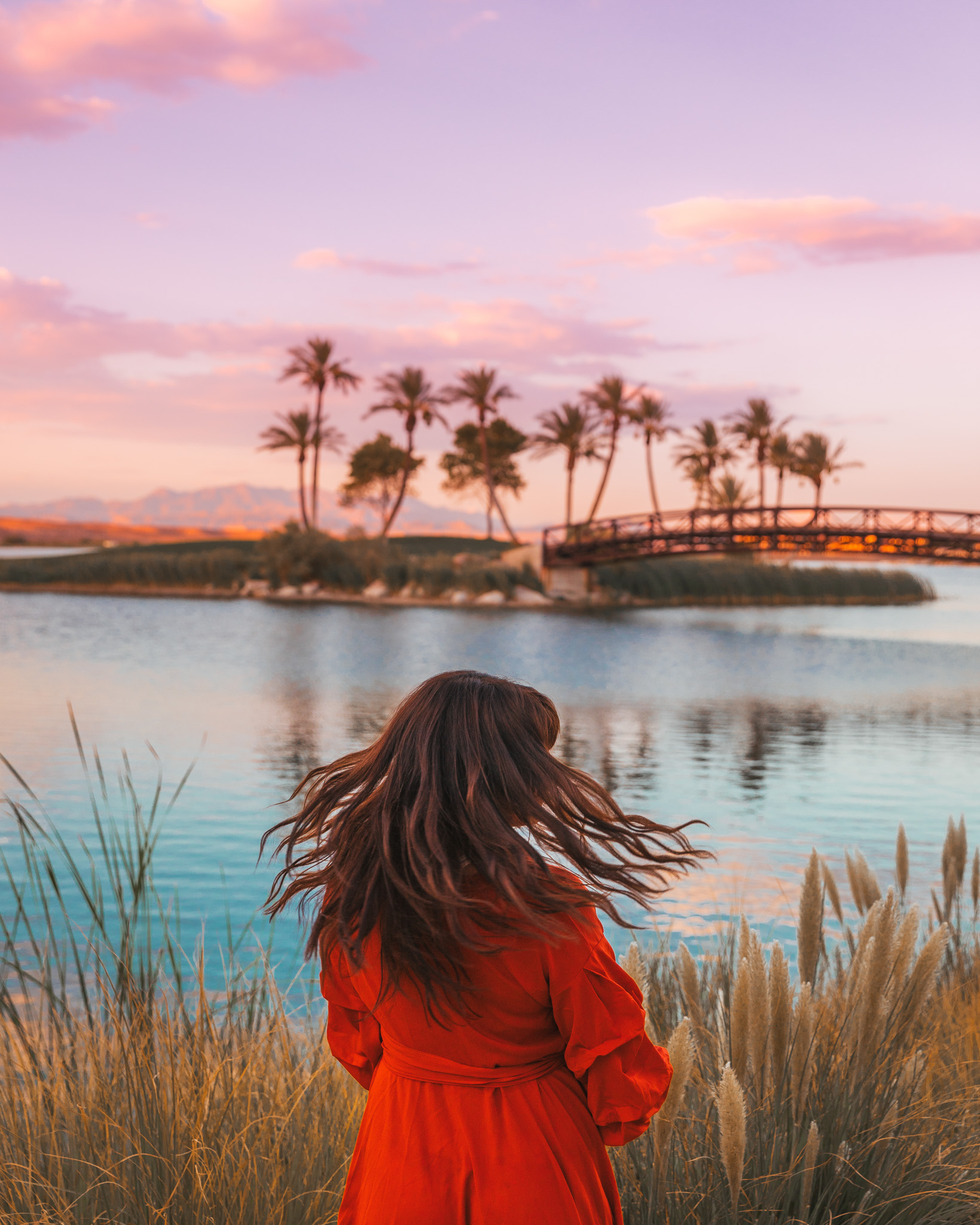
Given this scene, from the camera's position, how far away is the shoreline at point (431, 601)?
122ft

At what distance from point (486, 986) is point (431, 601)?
36.7m

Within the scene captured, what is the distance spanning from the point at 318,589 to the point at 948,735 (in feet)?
97.3

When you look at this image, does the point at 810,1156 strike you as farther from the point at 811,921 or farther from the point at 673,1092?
the point at 811,921

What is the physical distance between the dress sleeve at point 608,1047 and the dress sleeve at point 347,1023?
36cm

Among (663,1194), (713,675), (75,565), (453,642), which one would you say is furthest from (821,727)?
(75,565)

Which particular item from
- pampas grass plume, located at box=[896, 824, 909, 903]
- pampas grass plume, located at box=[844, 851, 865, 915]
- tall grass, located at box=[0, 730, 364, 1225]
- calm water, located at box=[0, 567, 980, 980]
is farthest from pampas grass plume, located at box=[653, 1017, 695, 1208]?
calm water, located at box=[0, 567, 980, 980]

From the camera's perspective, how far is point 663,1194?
2104mm

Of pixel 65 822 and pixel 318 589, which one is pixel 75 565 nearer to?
pixel 318 589

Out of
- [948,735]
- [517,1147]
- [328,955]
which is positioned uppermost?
[328,955]

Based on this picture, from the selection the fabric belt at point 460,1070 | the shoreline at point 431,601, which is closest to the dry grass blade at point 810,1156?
the fabric belt at point 460,1070

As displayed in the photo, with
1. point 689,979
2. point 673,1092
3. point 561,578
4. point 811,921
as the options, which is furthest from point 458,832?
point 561,578

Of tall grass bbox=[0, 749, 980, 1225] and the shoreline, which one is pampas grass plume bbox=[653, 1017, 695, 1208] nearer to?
tall grass bbox=[0, 749, 980, 1225]

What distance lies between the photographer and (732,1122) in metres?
1.62

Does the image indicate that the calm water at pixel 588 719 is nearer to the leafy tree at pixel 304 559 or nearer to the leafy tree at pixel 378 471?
the leafy tree at pixel 304 559
